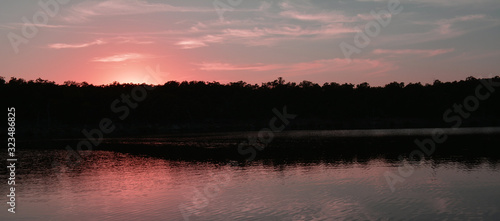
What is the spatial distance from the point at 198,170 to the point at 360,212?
793 inches

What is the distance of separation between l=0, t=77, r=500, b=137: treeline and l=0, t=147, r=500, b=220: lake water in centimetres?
9444

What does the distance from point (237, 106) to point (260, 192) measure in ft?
484

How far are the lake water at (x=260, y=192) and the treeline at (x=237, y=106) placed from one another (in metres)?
94.4

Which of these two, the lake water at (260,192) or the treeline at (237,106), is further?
the treeline at (237,106)

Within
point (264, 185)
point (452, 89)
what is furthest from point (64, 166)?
point (452, 89)

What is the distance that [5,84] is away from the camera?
133 m

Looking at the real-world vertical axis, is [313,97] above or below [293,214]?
above

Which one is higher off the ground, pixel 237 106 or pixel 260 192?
pixel 237 106

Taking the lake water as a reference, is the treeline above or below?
above

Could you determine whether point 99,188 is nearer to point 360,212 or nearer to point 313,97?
point 360,212

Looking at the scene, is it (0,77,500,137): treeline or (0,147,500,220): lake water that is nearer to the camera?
(0,147,500,220): lake water

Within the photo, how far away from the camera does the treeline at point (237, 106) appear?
440ft

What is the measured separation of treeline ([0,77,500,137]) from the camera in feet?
440

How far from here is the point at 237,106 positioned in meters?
175
